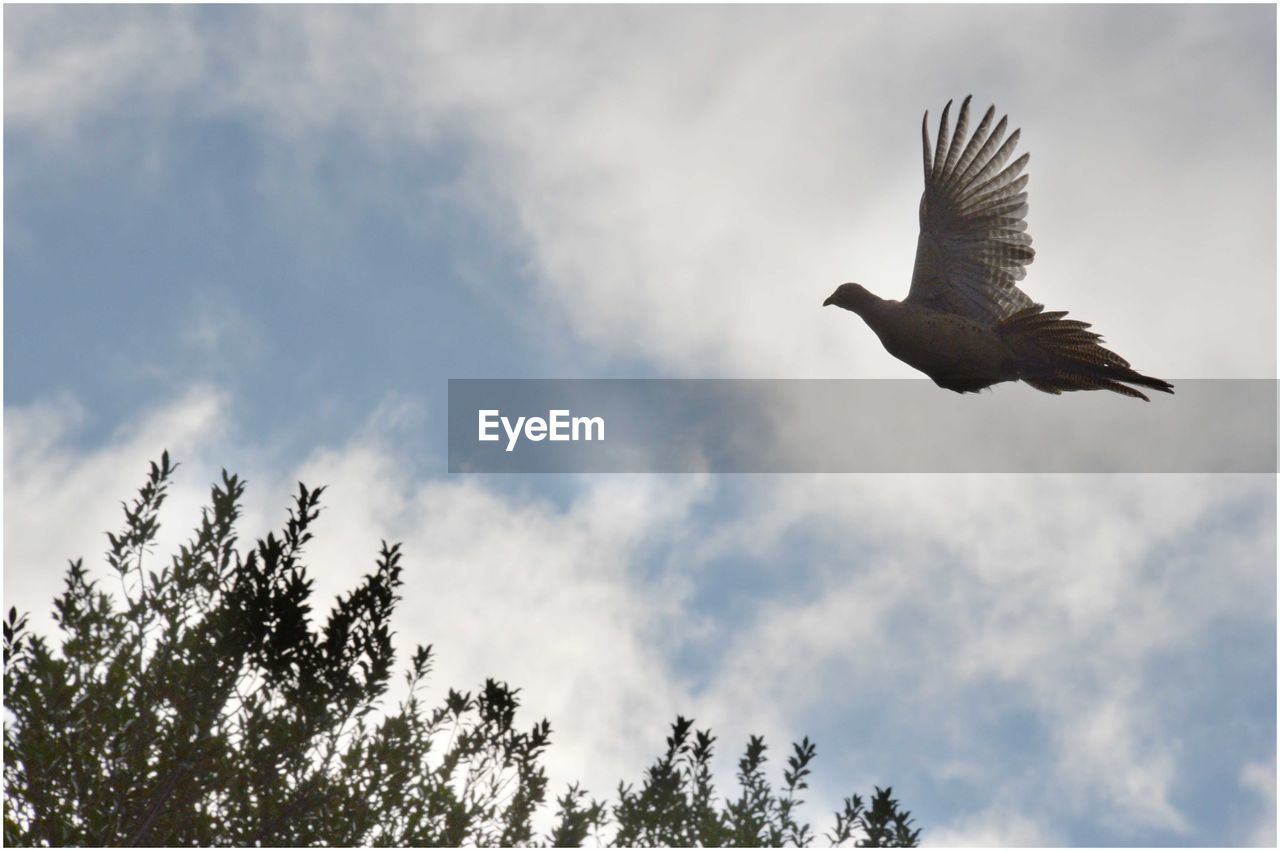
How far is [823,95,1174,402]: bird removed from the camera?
356 inches

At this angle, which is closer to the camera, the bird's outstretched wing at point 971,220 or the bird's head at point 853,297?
the bird's head at point 853,297

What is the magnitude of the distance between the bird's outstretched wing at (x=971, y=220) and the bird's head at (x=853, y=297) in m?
0.67

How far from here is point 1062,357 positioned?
8828 mm

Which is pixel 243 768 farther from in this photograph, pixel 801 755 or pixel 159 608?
pixel 801 755

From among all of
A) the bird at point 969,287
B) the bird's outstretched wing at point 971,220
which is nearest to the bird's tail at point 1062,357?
the bird at point 969,287

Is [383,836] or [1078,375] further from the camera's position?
[383,836]

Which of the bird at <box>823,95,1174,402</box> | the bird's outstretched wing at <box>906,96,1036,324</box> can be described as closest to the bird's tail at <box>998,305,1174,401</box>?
the bird at <box>823,95,1174,402</box>

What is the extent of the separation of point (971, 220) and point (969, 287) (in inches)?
23.0

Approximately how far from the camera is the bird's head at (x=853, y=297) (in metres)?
9.26

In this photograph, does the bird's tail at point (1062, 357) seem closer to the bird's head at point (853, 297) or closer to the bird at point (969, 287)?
the bird at point (969, 287)

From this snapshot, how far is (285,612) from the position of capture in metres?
14.2

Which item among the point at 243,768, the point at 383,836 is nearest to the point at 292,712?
the point at 243,768

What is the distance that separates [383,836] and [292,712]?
1.87 m

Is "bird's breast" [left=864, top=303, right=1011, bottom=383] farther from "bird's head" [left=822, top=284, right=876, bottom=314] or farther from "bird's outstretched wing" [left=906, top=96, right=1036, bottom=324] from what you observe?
"bird's outstretched wing" [left=906, top=96, right=1036, bottom=324]
